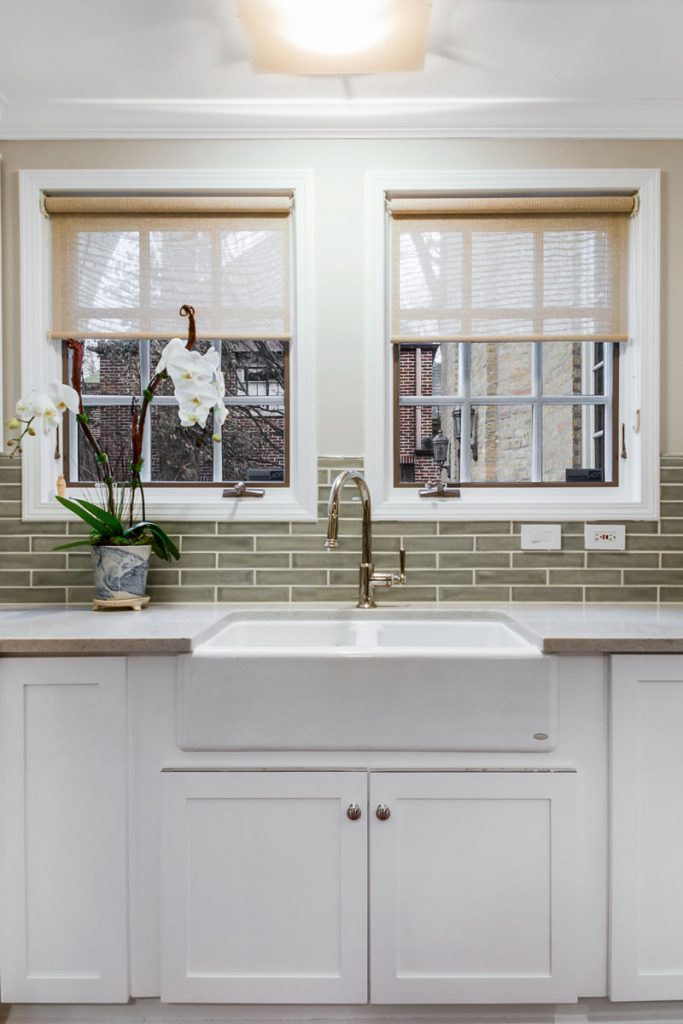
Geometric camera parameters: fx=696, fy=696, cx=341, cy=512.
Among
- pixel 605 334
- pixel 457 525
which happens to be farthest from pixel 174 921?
pixel 605 334

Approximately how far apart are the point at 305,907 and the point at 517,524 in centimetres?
122

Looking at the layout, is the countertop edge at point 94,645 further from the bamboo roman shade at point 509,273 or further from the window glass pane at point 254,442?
the bamboo roman shade at point 509,273

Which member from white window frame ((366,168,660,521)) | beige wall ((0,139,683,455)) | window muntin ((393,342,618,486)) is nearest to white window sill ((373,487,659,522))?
white window frame ((366,168,660,521))

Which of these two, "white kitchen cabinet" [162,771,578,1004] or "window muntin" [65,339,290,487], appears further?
"window muntin" [65,339,290,487]

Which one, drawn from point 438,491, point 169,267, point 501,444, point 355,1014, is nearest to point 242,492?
point 438,491

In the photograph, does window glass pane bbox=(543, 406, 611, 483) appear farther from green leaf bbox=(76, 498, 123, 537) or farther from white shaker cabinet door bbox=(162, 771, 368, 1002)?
green leaf bbox=(76, 498, 123, 537)

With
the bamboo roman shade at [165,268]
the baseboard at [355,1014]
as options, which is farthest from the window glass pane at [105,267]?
the baseboard at [355,1014]

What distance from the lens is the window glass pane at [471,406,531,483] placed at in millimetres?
2273

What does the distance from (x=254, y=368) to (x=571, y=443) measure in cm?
107

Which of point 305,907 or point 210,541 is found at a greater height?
point 210,541

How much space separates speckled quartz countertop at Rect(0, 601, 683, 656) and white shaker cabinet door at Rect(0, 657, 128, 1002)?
0.06 metres

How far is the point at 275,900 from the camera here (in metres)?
1.57

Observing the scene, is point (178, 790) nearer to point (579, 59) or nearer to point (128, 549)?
point (128, 549)

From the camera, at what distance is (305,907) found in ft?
5.14
